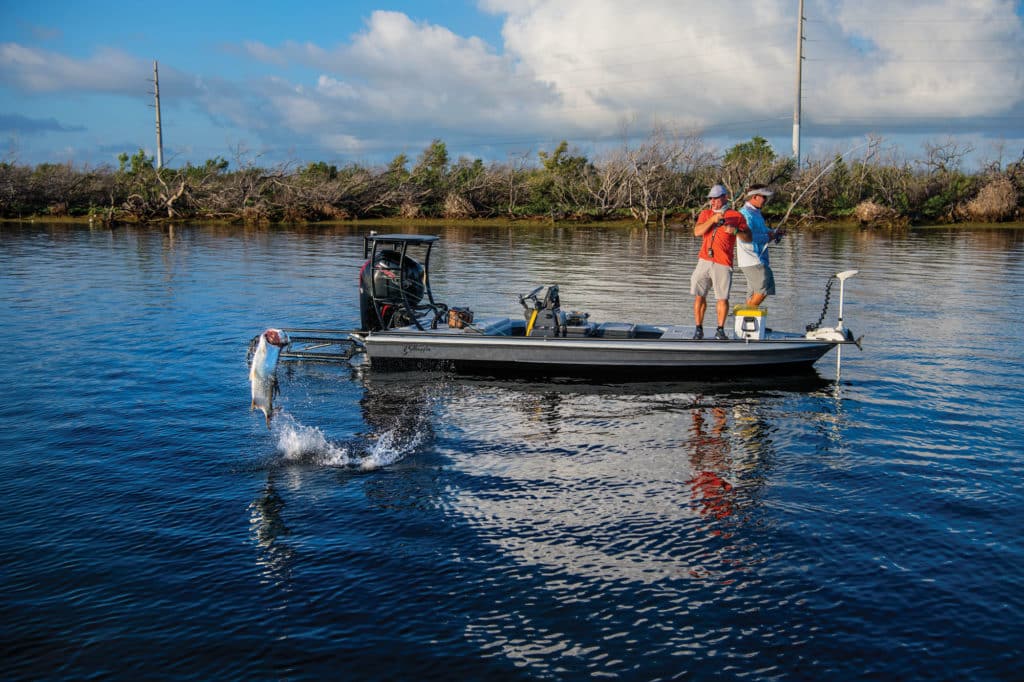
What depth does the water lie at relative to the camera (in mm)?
5312

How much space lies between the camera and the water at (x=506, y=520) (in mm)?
5312

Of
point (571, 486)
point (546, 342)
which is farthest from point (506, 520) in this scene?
point (546, 342)

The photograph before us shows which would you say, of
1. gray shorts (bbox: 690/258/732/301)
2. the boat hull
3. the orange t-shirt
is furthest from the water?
the orange t-shirt

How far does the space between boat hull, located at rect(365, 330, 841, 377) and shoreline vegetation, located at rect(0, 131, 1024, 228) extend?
42254mm

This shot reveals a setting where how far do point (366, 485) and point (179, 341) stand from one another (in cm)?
869

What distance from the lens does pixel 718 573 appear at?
6.27 meters

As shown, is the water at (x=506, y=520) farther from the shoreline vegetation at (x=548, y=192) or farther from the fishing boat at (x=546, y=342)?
the shoreline vegetation at (x=548, y=192)

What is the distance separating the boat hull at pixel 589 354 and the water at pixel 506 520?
0.35 meters

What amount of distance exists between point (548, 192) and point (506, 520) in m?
52.8

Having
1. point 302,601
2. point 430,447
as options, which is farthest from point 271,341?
point 302,601

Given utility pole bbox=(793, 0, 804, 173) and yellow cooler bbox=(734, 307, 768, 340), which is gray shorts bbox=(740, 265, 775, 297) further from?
utility pole bbox=(793, 0, 804, 173)

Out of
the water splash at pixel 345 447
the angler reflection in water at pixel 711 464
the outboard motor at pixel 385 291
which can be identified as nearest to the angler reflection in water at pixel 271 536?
the water splash at pixel 345 447

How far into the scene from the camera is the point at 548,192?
193 ft

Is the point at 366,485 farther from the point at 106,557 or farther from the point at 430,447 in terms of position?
the point at 106,557
